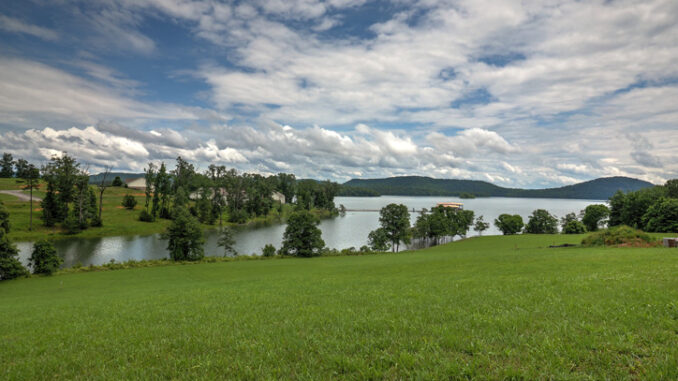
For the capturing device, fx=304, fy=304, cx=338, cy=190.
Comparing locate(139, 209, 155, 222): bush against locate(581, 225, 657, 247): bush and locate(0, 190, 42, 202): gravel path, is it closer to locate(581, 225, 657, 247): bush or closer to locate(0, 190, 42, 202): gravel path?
locate(0, 190, 42, 202): gravel path

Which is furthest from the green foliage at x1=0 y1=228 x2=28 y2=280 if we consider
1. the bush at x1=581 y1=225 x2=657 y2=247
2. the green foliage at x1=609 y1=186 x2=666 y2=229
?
the green foliage at x1=609 y1=186 x2=666 y2=229

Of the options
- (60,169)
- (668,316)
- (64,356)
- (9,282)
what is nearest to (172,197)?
(60,169)

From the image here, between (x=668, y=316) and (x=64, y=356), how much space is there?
13036 millimetres

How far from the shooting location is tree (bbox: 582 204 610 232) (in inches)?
3455

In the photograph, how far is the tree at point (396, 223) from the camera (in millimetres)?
68875

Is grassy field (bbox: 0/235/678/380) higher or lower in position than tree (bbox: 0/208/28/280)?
higher

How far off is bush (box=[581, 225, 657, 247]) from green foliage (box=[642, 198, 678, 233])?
31907 millimetres

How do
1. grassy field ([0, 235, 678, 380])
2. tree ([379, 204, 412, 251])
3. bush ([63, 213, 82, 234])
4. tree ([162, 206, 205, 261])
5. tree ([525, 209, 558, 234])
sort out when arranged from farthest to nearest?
tree ([525, 209, 558, 234])
bush ([63, 213, 82, 234])
tree ([379, 204, 412, 251])
tree ([162, 206, 205, 261])
grassy field ([0, 235, 678, 380])

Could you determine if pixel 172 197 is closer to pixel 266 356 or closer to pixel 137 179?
pixel 137 179

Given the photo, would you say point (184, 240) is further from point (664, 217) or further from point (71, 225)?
point (664, 217)

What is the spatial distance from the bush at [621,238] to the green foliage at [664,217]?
3191cm

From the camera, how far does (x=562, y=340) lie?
17.7 feet

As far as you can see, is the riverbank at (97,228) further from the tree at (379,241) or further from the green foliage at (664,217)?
the green foliage at (664,217)

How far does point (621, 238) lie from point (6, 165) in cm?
20366
